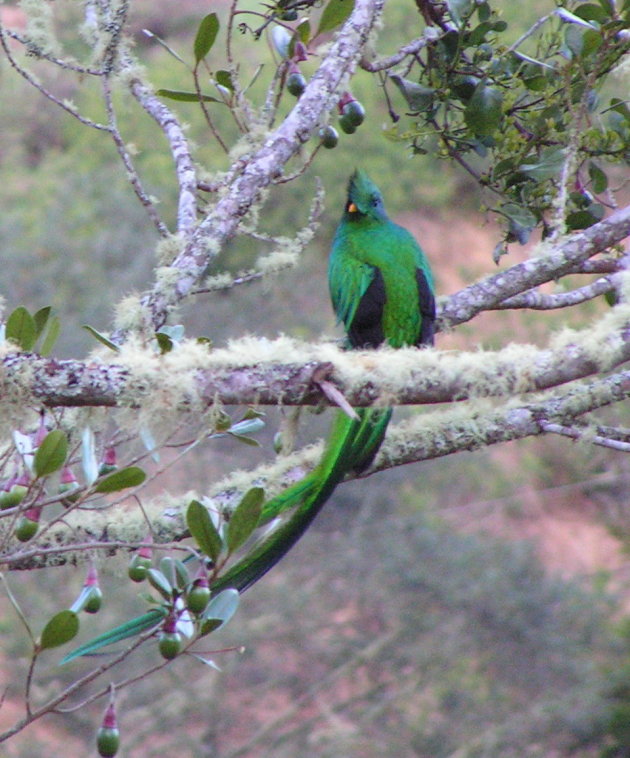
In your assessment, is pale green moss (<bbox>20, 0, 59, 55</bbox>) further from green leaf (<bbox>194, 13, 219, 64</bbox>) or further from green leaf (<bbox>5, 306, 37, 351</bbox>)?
green leaf (<bbox>5, 306, 37, 351</bbox>)

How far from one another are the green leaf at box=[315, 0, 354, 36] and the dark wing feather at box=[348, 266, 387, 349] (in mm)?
738

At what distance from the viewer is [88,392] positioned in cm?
139

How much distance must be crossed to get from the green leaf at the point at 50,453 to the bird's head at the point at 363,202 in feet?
5.59

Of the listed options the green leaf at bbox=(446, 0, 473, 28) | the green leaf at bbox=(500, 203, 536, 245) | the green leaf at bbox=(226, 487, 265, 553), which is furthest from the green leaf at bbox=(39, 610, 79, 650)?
the green leaf at bbox=(446, 0, 473, 28)

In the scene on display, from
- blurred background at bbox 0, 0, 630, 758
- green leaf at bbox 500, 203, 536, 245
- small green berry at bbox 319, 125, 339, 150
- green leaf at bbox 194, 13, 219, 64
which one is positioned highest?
green leaf at bbox 194, 13, 219, 64

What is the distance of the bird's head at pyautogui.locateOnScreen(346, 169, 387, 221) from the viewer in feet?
9.78

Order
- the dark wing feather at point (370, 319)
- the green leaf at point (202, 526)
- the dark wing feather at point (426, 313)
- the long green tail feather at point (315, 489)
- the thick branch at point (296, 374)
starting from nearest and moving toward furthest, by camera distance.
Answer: the thick branch at point (296, 374)
the green leaf at point (202, 526)
the long green tail feather at point (315, 489)
the dark wing feather at point (426, 313)
the dark wing feather at point (370, 319)

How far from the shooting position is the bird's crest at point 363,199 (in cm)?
299

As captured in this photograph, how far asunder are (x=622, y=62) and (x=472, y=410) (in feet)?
3.17

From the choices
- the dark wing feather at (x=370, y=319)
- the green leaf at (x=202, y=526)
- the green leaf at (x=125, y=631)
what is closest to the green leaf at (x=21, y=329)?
the green leaf at (x=202, y=526)

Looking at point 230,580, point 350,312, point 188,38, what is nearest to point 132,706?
point 350,312

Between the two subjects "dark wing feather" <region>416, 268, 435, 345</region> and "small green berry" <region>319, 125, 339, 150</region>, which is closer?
"small green berry" <region>319, 125, 339, 150</region>

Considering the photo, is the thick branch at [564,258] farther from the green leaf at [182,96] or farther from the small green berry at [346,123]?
the green leaf at [182,96]

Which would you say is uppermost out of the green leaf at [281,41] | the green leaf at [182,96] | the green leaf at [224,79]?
the green leaf at [281,41]
